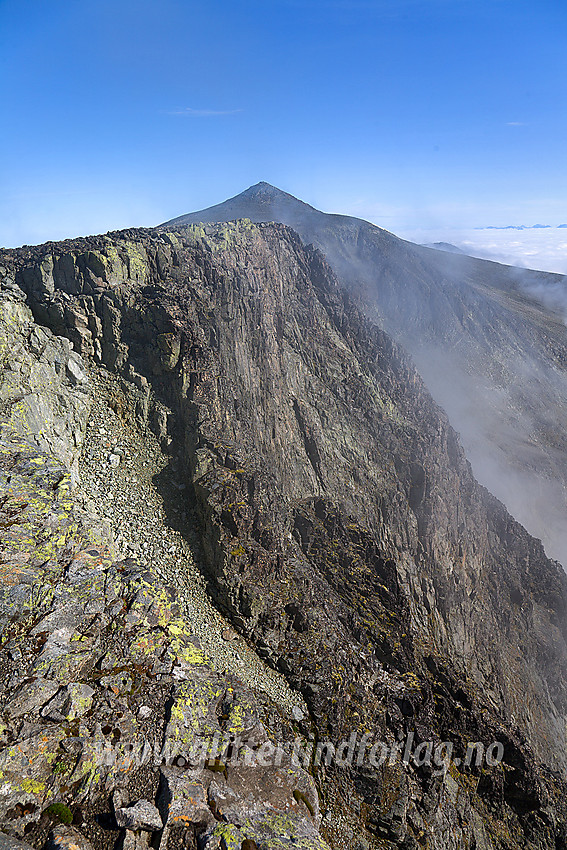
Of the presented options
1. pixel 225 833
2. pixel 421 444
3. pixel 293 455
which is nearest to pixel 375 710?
pixel 225 833

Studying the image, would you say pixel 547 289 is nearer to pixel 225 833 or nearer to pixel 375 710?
pixel 375 710

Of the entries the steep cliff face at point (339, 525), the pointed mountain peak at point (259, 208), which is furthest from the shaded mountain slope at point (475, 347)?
the steep cliff face at point (339, 525)

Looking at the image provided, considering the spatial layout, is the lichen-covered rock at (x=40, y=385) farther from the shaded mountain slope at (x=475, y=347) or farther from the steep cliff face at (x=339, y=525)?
the shaded mountain slope at (x=475, y=347)

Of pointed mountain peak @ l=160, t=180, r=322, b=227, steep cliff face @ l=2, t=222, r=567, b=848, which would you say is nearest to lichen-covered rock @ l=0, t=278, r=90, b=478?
steep cliff face @ l=2, t=222, r=567, b=848

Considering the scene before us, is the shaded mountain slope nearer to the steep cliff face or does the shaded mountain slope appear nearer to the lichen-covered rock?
the steep cliff face

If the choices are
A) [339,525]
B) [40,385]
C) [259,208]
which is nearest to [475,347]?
[259,208]
